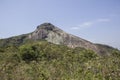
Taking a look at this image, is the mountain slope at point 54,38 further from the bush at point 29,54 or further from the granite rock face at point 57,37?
the bush at point 29,54

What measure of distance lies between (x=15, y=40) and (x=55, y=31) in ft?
107

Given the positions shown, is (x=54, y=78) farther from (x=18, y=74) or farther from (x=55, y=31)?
(x=55, y=31)

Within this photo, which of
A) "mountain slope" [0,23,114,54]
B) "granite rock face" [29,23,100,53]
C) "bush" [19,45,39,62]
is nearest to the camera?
"bush" [19,45,39,62]

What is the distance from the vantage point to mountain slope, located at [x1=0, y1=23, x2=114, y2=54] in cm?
16650

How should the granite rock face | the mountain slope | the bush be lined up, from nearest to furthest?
the bush
the mountain slope
the granite rock face

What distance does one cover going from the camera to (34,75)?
1823cm

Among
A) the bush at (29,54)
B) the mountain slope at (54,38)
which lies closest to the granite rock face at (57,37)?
the mountain slope at (54,38)

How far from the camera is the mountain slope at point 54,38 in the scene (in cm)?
16650

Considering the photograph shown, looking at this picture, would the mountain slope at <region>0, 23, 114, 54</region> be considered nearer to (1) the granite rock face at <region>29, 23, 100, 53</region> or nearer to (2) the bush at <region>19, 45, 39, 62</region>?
(1) the granite rock face at <region>29, 23, 100, 53</region>

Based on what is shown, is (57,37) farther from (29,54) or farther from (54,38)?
(29,54)

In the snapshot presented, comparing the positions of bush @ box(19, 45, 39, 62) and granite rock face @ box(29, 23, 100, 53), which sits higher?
bush @ box(19, 45, 39, 62)

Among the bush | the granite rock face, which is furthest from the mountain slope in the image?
the bush

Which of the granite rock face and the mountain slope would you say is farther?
the granite rock face

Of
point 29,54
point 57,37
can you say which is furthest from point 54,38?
point 29,54
